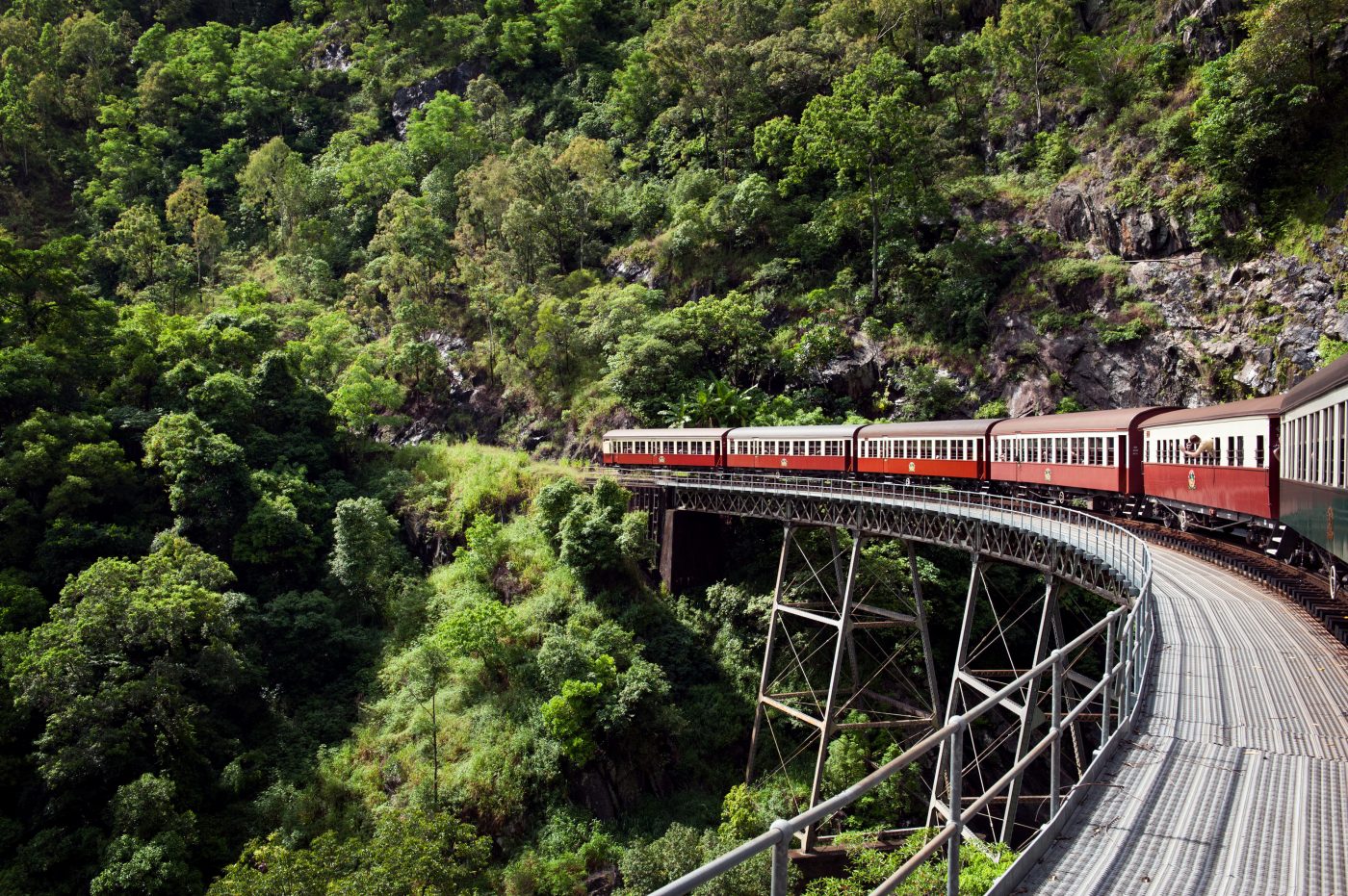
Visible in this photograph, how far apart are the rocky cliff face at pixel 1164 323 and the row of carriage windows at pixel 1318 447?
1508 cm

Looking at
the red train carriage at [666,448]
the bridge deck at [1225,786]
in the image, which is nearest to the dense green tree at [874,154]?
the red train carriage at [666,448]

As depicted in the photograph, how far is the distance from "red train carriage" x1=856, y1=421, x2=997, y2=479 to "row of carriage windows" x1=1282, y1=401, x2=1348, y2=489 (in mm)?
10082

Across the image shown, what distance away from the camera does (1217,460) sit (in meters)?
15.2

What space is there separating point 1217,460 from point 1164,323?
1514 cm

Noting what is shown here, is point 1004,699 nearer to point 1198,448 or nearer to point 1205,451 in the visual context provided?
point 1205,451

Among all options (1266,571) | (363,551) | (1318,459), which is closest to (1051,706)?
(1318,459)

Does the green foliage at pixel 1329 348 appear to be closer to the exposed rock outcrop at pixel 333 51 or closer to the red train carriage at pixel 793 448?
the red train carriage at pixel 793 448

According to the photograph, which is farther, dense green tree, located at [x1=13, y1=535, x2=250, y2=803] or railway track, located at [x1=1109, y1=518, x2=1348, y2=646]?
dense green tree, located at [x1=13, y1=535, x2=250, y2=803]

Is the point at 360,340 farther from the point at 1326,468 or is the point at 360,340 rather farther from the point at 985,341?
the point at 1326,468

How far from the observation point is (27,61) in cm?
6297

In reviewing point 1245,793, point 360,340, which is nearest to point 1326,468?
point 1245,793

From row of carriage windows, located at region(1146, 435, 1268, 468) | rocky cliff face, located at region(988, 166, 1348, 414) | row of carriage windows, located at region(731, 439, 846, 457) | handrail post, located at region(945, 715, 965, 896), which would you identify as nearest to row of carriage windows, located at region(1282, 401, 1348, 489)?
row of carriage windows, located at region(1146, 435, 1268, 468)

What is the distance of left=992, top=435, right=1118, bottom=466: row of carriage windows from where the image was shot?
62.9 feet

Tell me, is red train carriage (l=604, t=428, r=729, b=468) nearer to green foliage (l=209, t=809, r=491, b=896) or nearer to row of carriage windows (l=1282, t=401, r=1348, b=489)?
green foliage (l=209, t=809, r=491, b=896)
